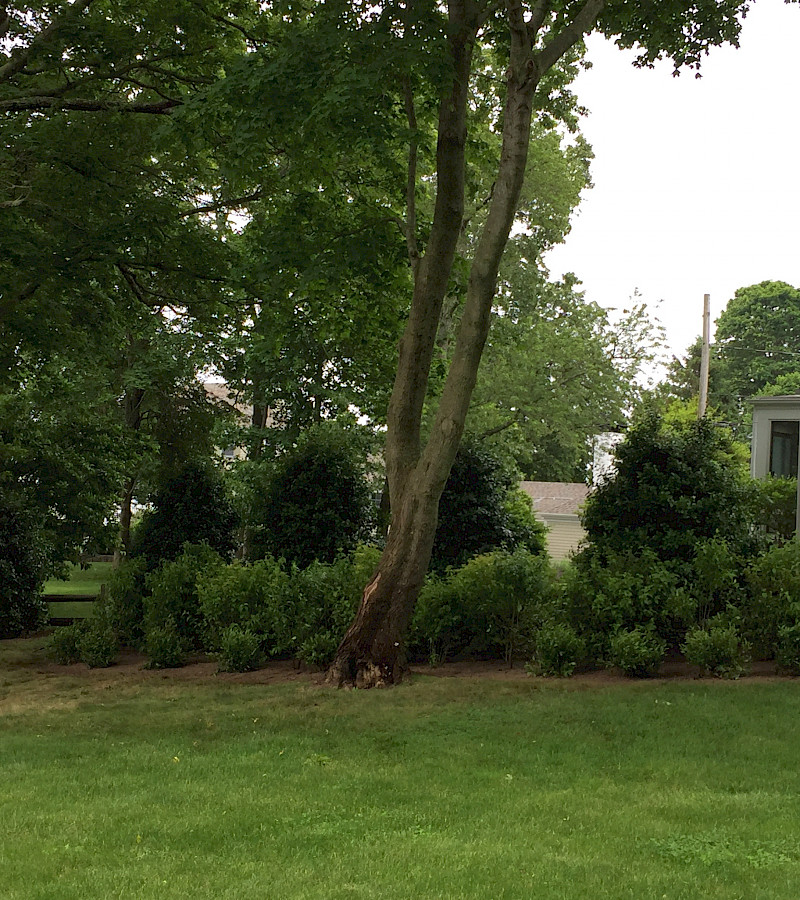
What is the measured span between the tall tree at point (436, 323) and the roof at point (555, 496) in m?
30.2

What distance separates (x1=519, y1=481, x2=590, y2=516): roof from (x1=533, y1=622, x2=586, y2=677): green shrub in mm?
30330

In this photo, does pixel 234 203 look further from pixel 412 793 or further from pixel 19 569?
pixel 412 793

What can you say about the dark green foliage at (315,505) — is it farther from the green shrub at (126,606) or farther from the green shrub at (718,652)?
the green shrub at (718,652)

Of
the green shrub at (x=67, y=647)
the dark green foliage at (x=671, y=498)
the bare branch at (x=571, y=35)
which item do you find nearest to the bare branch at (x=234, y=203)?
the bare branch at (x=571, y=35)

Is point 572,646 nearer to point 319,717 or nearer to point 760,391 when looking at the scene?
point 319,717

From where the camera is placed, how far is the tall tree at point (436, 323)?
11.0 m

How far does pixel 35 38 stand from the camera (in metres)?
14.0

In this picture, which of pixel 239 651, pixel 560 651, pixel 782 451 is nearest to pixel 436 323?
pixel 560 651

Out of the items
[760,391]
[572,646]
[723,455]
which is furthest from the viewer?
[760,391]

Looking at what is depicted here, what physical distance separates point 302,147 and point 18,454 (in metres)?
9.31

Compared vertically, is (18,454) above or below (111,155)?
below

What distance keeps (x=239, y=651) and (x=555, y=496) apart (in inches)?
1263

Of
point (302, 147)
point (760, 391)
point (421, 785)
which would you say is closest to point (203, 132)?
point (302, 147)

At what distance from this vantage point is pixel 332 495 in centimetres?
1554
